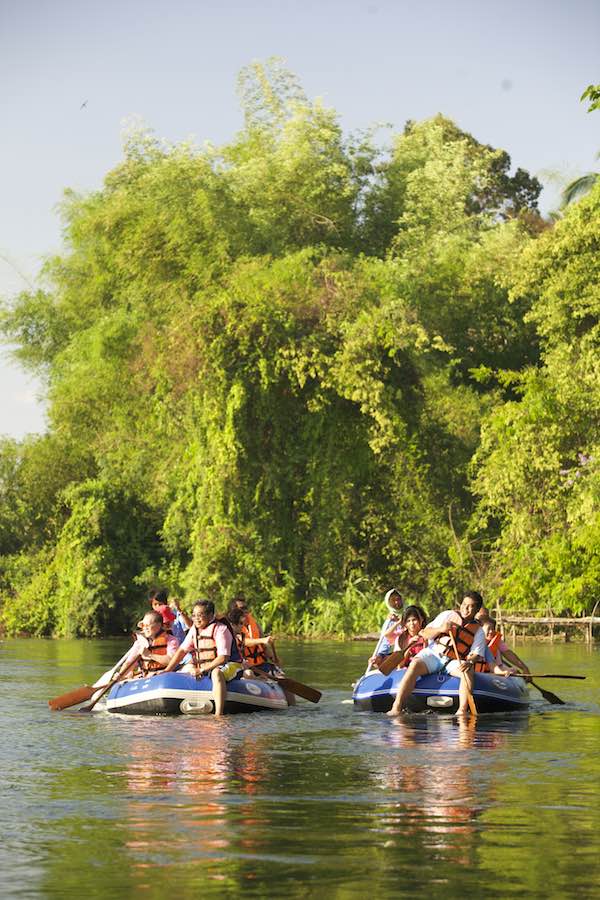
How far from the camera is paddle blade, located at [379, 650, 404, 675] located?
62.9 ft

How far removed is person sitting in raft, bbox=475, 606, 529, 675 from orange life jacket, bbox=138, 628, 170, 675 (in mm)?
3681

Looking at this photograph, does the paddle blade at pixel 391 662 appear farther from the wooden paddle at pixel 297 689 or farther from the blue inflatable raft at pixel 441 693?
the wooden paddle at pixel 297 689

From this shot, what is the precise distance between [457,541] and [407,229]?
1004 centimetres

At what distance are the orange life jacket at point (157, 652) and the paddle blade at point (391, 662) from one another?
2512mm

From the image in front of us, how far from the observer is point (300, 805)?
11.2 meters

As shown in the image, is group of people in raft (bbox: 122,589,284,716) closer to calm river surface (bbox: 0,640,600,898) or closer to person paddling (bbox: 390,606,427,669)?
calm river surface (bbox: 0,640,600,898)

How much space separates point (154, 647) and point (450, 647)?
3514mm

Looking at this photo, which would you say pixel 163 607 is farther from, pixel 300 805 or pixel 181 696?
pixel 300 805

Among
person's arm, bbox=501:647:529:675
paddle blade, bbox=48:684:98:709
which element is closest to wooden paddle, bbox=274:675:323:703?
paddle blade, bbox=48:684:98:709

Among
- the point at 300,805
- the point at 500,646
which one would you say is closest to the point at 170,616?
the point at 500,646

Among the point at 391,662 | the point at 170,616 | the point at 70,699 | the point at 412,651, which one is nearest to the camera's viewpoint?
the point at 391,662

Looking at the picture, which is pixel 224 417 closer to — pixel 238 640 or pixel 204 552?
pixel 204 552

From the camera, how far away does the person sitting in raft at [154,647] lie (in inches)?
762

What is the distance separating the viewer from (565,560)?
3538 cm
